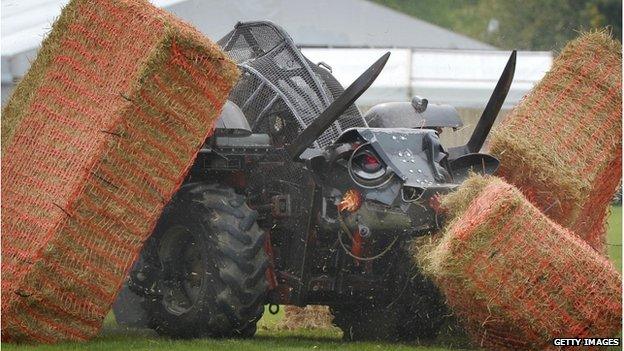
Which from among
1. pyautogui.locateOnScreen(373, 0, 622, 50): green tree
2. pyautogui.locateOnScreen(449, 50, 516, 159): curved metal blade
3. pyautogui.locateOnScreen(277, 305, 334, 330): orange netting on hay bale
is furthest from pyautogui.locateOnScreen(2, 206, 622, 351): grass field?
pyautogui.locateOnScreen(373, 0, 622, 50): green tree

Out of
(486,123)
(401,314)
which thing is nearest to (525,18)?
(486,123)

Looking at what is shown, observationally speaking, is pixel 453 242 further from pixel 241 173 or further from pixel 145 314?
pixel 145 314

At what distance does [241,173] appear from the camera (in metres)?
13.0

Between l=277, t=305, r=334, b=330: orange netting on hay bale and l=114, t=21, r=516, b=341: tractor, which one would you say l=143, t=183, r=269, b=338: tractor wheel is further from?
l=277, t=305, r=334, b=330: orange netting on hay bale

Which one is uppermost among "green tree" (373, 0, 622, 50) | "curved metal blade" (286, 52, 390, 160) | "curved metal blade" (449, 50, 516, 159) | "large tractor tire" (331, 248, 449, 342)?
"curved metal blade" (286, 52, 390, 160)

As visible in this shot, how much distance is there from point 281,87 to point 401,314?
237 centimetres

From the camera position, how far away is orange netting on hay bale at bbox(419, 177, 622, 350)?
10.8m

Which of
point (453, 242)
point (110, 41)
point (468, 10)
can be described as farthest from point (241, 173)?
point (468, 10)

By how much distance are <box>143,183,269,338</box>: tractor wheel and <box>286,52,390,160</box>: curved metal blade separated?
0.68 meters

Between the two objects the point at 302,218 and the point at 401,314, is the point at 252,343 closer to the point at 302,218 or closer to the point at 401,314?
the point at 302,218

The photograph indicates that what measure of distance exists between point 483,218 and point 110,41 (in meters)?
3.51

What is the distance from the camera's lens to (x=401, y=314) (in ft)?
42.6

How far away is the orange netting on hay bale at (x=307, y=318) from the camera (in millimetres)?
14531

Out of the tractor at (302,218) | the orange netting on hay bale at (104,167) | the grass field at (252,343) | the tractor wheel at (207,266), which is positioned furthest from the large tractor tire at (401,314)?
the orange netting on hay bale at (104,167)
